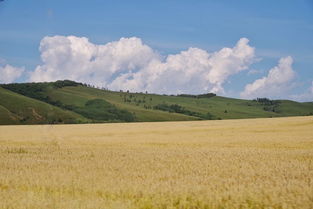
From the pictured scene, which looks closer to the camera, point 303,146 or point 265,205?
point 265,205

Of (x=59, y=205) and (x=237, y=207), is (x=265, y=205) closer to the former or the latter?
(x=237, y=207)

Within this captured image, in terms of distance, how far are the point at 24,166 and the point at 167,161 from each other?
7174 millimetres

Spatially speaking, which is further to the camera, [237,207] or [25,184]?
[25,184]

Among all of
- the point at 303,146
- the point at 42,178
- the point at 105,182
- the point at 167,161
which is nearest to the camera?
the point at 105,182

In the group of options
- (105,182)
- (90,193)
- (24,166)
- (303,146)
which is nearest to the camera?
(90,193)

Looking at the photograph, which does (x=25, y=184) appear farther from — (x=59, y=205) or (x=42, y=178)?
(x=59, y=205)

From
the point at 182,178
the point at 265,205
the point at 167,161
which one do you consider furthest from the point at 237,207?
the point at 167,161

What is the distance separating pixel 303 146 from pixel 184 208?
21.2 m

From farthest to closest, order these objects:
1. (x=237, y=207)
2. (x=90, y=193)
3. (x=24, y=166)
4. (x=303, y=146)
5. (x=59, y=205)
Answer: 1. (x=303, y=146)
2. (x=24, y=166)
3. (x=90, y=193)
4. (x=59, y=205)
5. (x=237, y=207)

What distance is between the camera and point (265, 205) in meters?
11.6

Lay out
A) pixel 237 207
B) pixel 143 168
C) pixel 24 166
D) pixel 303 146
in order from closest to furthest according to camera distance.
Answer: pixel 237 207 → pixel 143 168 → pixel 24 166 → pixel 303 146

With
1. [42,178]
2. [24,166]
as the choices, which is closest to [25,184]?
[42,178]

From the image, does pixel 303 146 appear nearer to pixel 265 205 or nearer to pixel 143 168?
pixel 143 168

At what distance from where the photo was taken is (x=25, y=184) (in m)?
15.7
